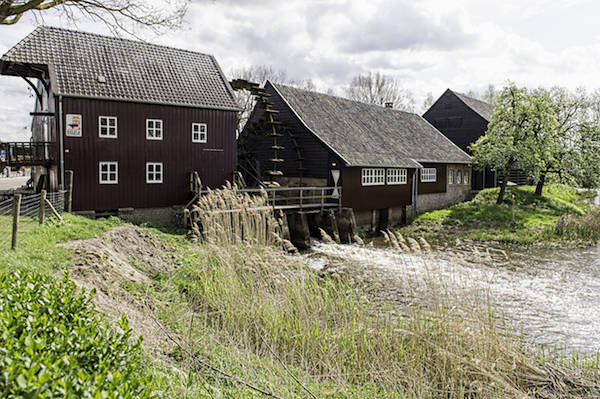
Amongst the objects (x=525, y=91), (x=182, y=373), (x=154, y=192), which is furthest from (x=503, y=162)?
(x=182, y=373)

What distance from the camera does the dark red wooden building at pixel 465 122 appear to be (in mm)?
31172

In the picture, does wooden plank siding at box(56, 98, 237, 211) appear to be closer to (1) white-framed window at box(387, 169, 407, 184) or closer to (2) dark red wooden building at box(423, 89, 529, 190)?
(1) white-framed window at box(387, 169, 407, 184)

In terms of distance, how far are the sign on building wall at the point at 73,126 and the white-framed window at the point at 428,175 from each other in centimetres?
1729

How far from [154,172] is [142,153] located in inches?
32.3

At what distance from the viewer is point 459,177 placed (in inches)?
1106

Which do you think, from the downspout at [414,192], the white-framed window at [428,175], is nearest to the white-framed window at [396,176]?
the downspout at [414,192]

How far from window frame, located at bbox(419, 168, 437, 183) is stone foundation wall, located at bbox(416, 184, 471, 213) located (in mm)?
831

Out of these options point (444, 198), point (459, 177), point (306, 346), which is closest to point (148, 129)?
point (306, 346)

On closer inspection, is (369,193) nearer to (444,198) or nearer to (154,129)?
A: (444,198)

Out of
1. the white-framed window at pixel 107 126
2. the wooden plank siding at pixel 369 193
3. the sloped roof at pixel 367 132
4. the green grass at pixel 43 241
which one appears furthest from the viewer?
the sloped roof at pixel 367 132

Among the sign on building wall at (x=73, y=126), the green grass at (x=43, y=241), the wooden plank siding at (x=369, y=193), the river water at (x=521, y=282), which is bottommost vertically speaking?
the river water at (x=521, y=282)

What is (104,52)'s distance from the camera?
16.7 metres

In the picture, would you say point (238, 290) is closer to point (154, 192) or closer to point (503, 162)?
point (154, 192)

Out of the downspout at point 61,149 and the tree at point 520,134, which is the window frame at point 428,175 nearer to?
the tree at point 520,134
